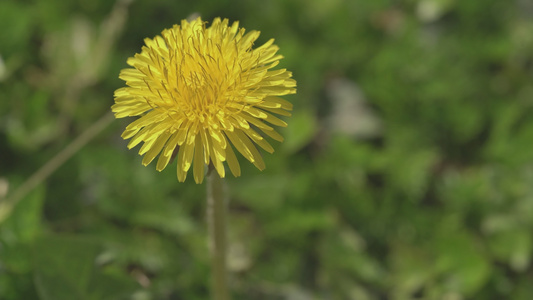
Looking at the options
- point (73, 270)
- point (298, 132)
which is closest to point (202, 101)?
point (73, 270)

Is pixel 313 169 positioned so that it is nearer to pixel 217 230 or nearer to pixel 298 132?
pixel 298 132

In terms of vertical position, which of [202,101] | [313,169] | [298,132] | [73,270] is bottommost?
[73,270]

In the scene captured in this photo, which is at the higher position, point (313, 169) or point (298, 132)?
point (298, 132)

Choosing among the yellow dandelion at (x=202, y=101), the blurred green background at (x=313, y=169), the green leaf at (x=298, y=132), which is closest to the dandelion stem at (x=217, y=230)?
the yellow dandelion at (x=202, y=101)

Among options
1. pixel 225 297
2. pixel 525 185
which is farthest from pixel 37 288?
pixel 525 185

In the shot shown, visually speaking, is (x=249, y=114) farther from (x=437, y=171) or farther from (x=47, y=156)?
(x=437, y=171)

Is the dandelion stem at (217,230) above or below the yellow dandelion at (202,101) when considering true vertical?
below

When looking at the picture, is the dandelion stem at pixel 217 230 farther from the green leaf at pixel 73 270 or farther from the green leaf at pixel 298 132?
the green leaf at pixel 298 132
